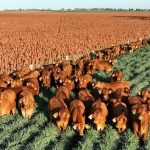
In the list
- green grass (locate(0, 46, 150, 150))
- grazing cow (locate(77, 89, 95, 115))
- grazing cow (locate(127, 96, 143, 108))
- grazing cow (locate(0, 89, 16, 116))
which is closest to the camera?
green grass (locate(0, 46, 150, 150))

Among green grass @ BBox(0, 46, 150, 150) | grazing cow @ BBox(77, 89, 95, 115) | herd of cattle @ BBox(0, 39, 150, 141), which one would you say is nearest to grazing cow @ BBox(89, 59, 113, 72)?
herd of cattle @ BBox(0, 39, 150, 141)

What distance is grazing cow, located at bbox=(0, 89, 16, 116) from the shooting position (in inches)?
428

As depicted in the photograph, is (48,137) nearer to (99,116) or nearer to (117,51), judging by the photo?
(99,116)

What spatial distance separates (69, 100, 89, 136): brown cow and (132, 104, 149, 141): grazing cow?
4.40 feet

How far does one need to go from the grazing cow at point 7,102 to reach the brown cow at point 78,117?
6.83 ft

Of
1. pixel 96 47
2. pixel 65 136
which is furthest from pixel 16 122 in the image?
pixel 96 47

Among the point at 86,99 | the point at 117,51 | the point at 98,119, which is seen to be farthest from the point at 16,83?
the point at 117,51

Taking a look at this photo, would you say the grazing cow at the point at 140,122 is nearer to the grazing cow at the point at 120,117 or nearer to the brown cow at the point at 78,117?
the grazing cow at the point at 120,117

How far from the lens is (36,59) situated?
2014 cm

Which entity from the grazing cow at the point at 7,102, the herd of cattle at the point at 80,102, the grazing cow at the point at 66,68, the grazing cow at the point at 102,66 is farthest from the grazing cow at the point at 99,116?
the grazing cow at the point at 102,66

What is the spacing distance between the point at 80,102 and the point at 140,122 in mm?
1961

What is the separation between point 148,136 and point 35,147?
3.12 metres

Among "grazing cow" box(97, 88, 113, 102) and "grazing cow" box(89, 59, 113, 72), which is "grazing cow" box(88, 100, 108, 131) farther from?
"grazing cow" box(89, 59, 113, 72)

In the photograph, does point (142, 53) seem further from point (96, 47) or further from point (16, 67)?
point (16, 67)
